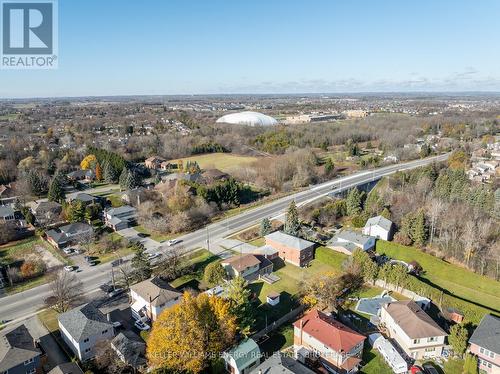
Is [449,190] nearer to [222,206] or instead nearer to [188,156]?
[222,206]

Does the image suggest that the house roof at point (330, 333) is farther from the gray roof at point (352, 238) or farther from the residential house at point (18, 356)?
the residential house at point (18, 356)

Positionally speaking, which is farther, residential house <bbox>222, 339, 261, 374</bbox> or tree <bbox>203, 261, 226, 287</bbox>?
tree <bbox>203, 261, 226, 287</bbox>

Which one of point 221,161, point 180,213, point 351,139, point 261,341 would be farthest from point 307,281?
point 351,139

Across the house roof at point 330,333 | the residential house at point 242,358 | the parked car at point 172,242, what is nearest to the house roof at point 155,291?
the residential house at point 242,358

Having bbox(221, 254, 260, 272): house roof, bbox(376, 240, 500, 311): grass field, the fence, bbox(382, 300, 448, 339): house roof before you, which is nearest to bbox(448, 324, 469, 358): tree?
bbox(382, 300, 448, 339): house roof

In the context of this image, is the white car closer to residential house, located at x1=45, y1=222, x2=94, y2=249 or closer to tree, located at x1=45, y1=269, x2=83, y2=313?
tree, located at x1=45, y1=269, x2=83, y2=313

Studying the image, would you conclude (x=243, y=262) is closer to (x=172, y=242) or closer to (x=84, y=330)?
(x=172, y=242)
